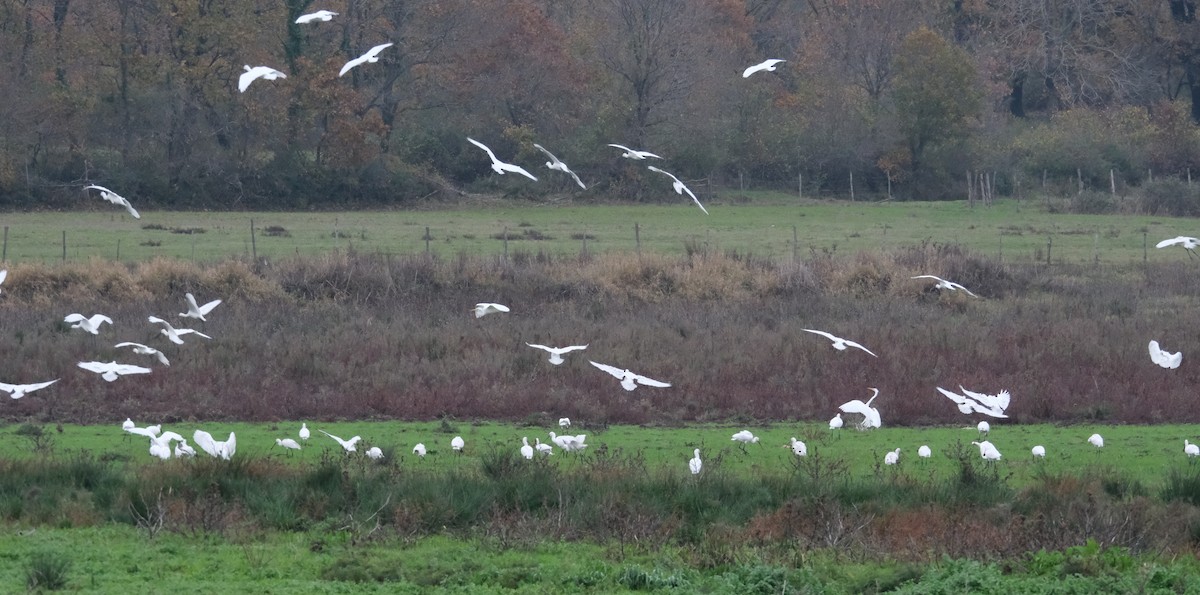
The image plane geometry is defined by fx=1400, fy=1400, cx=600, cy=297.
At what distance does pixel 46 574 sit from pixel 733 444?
31.6ft

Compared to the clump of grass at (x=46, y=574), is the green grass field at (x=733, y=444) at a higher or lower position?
lower

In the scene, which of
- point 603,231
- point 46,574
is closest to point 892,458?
point 46,574

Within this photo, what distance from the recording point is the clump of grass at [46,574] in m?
10.8

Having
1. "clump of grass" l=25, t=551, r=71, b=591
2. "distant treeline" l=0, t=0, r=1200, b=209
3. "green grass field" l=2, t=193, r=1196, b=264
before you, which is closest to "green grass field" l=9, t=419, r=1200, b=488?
"clump of grass" l=25, t=551, r=71, b=591

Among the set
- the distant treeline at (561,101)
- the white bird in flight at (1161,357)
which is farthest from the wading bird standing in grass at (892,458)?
the distant treeline at (561,101)

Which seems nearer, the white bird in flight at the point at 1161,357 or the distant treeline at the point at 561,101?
the white bird in flight at the point at 1161,357

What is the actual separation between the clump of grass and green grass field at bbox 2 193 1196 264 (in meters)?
24.9

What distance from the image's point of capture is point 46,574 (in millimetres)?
10898

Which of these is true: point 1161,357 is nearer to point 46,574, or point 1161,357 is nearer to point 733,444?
point 733,444

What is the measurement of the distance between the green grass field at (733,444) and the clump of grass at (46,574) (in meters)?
4.41

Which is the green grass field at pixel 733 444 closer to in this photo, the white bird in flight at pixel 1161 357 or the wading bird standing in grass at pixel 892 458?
the wading bird standing in grass at pixel 892 458

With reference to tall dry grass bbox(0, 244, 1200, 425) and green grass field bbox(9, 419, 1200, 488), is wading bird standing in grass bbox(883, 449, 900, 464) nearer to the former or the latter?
green grass field bbox(9, 419, 1200, 488)

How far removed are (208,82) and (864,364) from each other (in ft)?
146

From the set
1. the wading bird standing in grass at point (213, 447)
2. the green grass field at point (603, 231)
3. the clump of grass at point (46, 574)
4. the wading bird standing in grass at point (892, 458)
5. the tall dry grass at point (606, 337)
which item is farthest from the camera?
the green grass field at point (603, 231)
